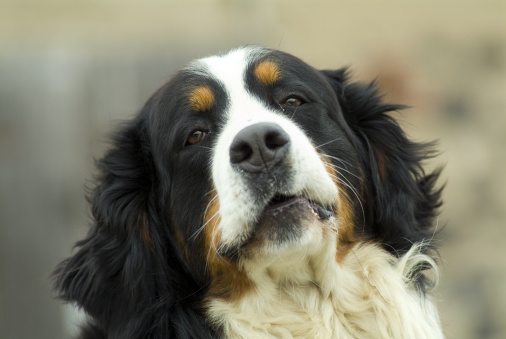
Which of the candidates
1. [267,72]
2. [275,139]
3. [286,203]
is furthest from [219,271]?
[267,72]

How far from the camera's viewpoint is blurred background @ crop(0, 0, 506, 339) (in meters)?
8.01

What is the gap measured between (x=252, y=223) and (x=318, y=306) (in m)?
0.65

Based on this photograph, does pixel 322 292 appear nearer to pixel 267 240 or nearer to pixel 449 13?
pixel 267 240

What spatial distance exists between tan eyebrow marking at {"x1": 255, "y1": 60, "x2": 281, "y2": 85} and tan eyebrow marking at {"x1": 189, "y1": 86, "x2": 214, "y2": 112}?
0.90 ft

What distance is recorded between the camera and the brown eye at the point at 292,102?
384 centimetres

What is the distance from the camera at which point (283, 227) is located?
3289 millimetres

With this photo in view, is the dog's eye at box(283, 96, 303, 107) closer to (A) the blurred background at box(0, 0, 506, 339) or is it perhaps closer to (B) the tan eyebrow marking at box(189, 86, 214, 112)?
(B) the tan eyebrow marking at box(189, 86, 214, 112)

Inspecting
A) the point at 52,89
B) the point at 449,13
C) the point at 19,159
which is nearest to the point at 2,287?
the point at 19,159

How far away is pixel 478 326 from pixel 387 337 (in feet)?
18.9

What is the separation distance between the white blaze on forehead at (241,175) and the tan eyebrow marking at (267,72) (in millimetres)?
123

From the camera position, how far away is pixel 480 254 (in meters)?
8.96

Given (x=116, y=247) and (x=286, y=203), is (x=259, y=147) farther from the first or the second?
(x=116, y=247)

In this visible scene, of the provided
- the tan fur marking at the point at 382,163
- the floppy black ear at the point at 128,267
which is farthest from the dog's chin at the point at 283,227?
the tan fur marking at the point at 382,163

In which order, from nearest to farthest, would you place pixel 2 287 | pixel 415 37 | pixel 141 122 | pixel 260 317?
pixel 260 317 < pixel 141 122 < pixel 2 287 < pixel 415 37
